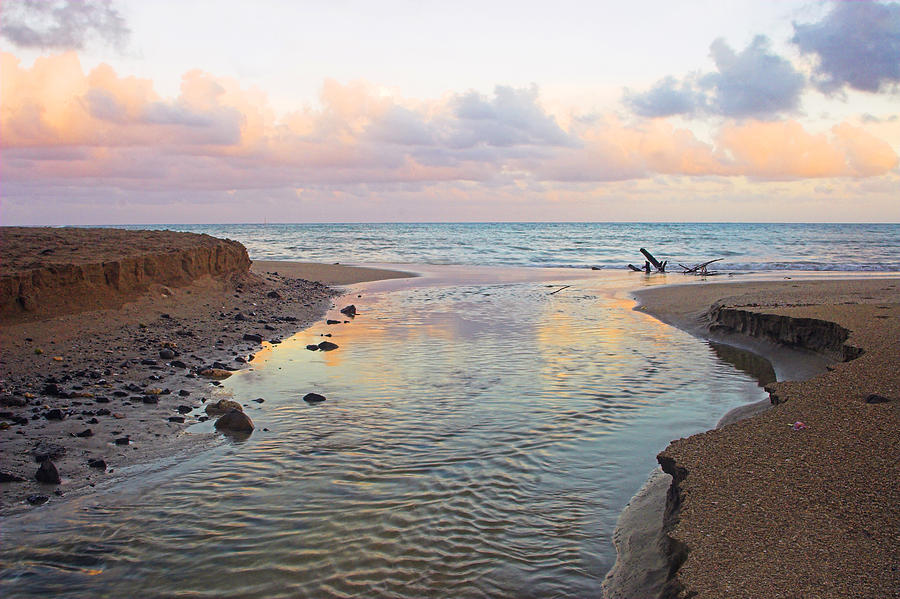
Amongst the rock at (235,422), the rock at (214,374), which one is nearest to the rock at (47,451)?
the rock at (235,422)

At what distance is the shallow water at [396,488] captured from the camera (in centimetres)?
423

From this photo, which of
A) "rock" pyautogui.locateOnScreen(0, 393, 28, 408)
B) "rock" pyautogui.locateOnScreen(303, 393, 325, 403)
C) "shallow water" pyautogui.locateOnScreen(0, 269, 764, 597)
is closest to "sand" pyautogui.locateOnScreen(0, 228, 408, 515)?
"rock" pyautogui.locateOnScreen(0, 393, 28, 408)

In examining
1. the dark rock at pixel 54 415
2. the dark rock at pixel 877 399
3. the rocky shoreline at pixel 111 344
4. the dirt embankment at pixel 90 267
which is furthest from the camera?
the dirt embankment at pixel 90 267

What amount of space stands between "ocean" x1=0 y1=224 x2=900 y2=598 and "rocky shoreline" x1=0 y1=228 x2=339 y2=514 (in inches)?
18.8

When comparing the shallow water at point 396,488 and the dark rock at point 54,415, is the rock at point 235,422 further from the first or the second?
the dark rock at point 54,415

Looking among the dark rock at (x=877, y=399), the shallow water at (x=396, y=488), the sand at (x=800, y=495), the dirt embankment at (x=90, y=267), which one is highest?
the dirt embankment at (x=90, y=267)

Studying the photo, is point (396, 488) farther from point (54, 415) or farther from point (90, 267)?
point (90, 267)

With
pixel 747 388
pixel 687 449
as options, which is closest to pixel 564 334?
pixel 747 388

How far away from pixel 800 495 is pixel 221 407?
632 cm

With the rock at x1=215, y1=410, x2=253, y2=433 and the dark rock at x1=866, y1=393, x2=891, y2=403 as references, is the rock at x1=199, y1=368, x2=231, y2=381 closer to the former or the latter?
the rock at x1=215, y1=410, x2=253, y2=433

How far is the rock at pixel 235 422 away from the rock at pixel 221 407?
1.50 feet

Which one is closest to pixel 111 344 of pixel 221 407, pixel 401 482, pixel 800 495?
pixel 221 407

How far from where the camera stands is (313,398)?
8344mm

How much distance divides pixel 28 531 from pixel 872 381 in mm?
7901
